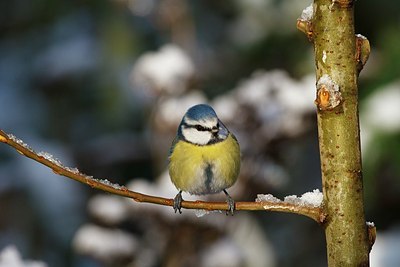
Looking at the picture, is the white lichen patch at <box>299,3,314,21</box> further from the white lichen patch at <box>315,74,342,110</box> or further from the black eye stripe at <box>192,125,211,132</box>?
the black eye stripe at <box>192,125,211,132</box>

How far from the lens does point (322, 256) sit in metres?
4.77

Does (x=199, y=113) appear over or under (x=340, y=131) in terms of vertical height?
over

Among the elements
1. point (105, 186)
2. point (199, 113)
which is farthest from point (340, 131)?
point (199, 113)

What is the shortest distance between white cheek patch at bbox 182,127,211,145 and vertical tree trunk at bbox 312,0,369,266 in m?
0.80

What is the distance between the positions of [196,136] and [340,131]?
0.83 metres

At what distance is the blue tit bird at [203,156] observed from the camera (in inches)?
71.7

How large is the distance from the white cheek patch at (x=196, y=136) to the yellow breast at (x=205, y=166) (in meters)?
0.01

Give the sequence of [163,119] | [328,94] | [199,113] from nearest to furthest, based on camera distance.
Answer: [328,94] → [199,113] → [163,119]

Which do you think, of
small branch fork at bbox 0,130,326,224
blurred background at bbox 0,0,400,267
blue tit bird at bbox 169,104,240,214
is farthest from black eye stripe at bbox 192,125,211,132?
blurred background at bbox 0,0,400,267

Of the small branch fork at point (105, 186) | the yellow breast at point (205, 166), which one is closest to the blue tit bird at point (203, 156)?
the yellow breast at point (205, 166)

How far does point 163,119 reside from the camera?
291 cm

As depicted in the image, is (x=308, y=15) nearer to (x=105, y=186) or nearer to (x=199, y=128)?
(x=105, y=186)

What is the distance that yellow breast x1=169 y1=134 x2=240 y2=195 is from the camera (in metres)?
1.82

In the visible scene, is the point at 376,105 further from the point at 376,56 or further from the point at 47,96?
the point at 47,96
